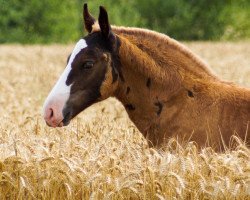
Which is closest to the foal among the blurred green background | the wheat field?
the wheat field

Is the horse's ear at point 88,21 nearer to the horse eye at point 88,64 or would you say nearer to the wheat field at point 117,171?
the horse eye at point 88,64

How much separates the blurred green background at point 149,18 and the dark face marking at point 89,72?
181 feet

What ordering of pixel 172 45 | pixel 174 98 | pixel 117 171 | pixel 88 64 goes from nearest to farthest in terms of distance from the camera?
pixel 117 171 < pixel 88 64 < pixel 174 98 < pixel 172 45

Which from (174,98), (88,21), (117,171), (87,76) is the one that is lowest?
(117,171)

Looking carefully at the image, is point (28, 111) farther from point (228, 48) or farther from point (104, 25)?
point (228, 48)

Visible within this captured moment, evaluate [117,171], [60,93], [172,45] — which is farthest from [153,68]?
[117,171]

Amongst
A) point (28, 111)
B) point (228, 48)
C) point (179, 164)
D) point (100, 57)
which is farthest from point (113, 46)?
point (228, 48)

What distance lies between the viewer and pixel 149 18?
71.1m

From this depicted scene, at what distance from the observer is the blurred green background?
6538cm

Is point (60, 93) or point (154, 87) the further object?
point (154, 87)

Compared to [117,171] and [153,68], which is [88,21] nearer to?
[153,68]

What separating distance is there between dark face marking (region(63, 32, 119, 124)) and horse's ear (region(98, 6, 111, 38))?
2.4 inches

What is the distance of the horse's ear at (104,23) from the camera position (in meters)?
7.80

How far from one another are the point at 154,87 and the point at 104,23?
2.59ft
